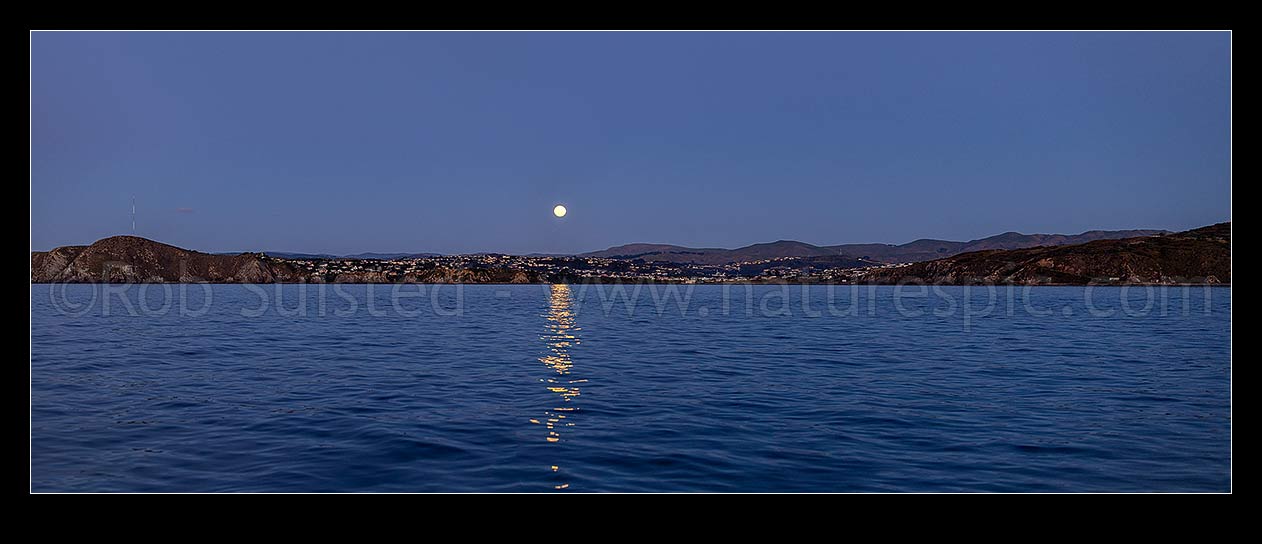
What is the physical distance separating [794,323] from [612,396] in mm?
52338

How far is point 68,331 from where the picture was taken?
195 feet
